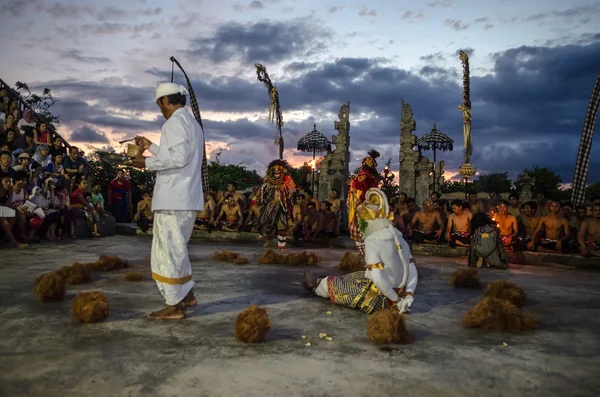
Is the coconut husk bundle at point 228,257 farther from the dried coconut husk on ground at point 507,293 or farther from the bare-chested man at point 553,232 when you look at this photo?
the bare-chested man at point 553,232

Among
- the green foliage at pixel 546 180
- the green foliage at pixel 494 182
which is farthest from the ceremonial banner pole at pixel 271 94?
the green foliage at pixel 494 182

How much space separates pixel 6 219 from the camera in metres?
9.38

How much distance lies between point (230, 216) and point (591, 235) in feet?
30.0

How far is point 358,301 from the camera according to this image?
473 centimetres

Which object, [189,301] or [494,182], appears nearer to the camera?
[189,301]

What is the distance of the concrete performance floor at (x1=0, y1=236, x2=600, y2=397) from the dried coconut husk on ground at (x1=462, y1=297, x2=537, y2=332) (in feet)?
0.34

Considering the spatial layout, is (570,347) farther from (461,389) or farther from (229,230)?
(229,230)

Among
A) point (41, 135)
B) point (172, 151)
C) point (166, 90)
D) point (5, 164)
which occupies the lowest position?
point (172, 151)

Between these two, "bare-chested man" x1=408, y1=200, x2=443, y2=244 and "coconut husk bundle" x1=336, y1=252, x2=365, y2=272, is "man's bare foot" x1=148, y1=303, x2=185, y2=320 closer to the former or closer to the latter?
"coconut husk bundle" x1=336, y1=252, x2=365, y2=272

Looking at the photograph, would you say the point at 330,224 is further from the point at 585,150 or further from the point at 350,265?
the point at 585,150

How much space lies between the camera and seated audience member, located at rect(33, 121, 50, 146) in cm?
1344

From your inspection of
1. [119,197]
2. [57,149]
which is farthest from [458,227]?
[57,149]

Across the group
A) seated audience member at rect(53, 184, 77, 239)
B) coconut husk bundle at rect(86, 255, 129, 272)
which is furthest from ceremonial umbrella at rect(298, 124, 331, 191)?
coconut husk bundle at rect(86, 255, 129, 272)

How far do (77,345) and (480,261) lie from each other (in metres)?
7.50
